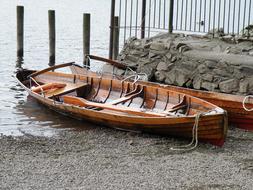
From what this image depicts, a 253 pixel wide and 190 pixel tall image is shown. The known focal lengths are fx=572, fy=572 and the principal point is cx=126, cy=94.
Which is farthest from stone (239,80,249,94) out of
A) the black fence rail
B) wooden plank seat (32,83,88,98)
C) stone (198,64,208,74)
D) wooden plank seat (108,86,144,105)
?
wooden plank seat (32,83,88,98)

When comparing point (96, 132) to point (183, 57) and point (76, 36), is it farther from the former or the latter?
point (76, 36)

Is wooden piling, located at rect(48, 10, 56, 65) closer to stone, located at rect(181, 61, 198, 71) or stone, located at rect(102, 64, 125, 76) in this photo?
stone, located at rect(102, 64, 125, 76)

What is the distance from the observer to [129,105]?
1239cm

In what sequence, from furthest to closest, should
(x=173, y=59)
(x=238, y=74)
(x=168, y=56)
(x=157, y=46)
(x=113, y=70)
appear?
1. (x=113, y=70)
2. (x=157, y=46)
3. (x=168, y=56)
4. (x=173, y=59)
5. (x=238, y=74)

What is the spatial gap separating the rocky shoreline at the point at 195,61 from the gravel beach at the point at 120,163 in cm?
181

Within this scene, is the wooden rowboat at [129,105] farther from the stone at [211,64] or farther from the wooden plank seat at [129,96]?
the stone at [211,64]

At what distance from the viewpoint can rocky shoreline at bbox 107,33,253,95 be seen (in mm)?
12781

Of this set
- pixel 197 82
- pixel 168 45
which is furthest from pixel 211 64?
pixel 168 45

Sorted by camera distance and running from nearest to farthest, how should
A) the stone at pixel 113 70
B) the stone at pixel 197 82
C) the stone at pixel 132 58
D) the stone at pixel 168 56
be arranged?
the stone at pixel 197 82
the stone at pixel 168 56
the stone at pixel 113 70
the stone at pixel 132 58

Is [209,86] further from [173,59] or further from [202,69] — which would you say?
[173,59]

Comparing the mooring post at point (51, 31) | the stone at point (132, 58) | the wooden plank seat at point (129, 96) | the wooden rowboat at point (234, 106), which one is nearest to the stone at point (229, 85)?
the wooden rowboat at point (234, 106)

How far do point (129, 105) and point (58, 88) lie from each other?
2205 mm

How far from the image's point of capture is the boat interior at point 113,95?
11305 millimetres

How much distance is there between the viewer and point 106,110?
38.9ft
